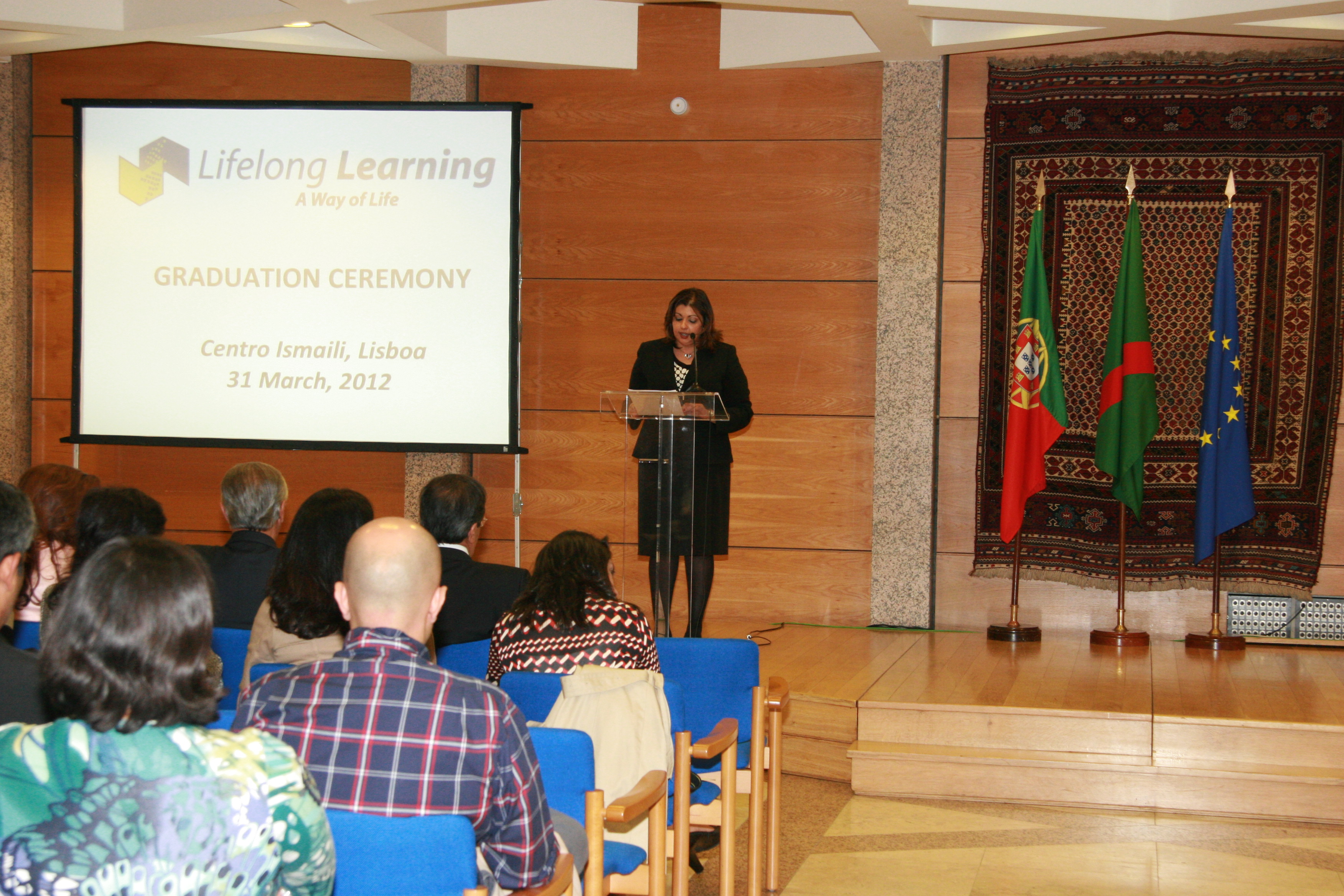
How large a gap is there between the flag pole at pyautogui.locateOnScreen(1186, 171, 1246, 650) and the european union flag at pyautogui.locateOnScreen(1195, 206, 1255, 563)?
65 millimetres

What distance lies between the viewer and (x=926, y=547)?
5.88m

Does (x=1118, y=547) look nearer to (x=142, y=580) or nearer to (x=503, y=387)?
(x=503, y=387)

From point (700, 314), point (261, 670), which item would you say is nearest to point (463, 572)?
point (261, 670)

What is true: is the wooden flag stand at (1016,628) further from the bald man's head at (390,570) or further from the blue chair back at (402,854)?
the blue chair back at (402,854)

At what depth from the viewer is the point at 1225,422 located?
17.1 ft

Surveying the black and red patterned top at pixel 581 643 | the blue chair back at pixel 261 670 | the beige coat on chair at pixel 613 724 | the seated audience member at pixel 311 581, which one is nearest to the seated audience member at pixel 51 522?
the seated audience member at pixel 311 581

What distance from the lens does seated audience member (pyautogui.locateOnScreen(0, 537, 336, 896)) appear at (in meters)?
1.20

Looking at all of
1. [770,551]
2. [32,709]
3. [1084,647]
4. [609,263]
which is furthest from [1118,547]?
[32,709]

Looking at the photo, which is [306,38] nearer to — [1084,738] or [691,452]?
[691,452]

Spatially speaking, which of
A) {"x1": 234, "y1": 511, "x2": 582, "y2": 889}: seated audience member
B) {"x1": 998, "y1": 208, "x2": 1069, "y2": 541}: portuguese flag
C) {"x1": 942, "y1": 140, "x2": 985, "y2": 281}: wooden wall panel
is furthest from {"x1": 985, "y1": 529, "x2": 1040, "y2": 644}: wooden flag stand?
{"x1": 234, "y1": 511, "x2": 582, "y2": 889}: seated audience member

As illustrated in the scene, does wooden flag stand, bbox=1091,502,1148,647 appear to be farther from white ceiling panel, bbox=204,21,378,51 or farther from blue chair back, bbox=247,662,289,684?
white ceiling panel, bbox=204,21,378,51

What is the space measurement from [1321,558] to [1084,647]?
1223mm

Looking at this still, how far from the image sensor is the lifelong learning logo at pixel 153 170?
18.2ft

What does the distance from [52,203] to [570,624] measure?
16.8ft
